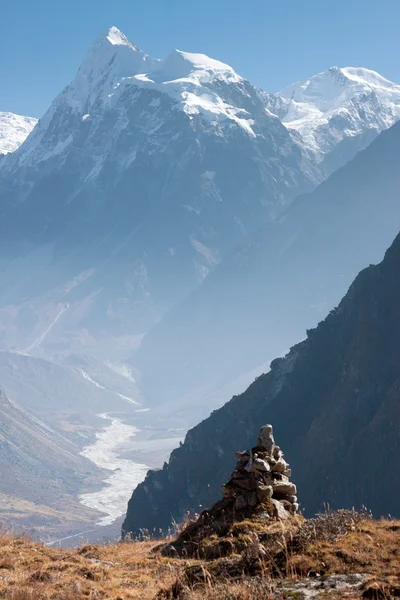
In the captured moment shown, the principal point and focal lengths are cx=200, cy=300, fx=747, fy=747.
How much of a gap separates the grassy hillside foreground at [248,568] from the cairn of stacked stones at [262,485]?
1423 mm

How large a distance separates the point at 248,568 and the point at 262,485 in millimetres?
6544

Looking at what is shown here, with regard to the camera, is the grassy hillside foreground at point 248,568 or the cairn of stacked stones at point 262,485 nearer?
the grassy hillside foreground at point 248,568

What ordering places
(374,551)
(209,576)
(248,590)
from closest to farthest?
(248,590)
(209,576)
(374,551)

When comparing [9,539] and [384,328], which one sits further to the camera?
[384,328]

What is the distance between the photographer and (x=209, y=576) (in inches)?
610

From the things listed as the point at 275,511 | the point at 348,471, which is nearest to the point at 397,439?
the point at 348,471

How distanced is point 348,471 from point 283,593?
163 meters

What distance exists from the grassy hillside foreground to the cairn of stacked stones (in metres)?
1.42

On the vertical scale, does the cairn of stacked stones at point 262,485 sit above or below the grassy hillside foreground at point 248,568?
above

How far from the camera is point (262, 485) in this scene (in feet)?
75.6

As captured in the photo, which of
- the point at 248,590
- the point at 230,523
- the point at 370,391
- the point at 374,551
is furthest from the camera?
the point at 370,391

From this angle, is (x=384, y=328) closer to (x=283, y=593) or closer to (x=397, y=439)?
(x=397, y=439)

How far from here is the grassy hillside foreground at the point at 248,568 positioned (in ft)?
48.4

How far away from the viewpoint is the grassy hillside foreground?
581 inches
